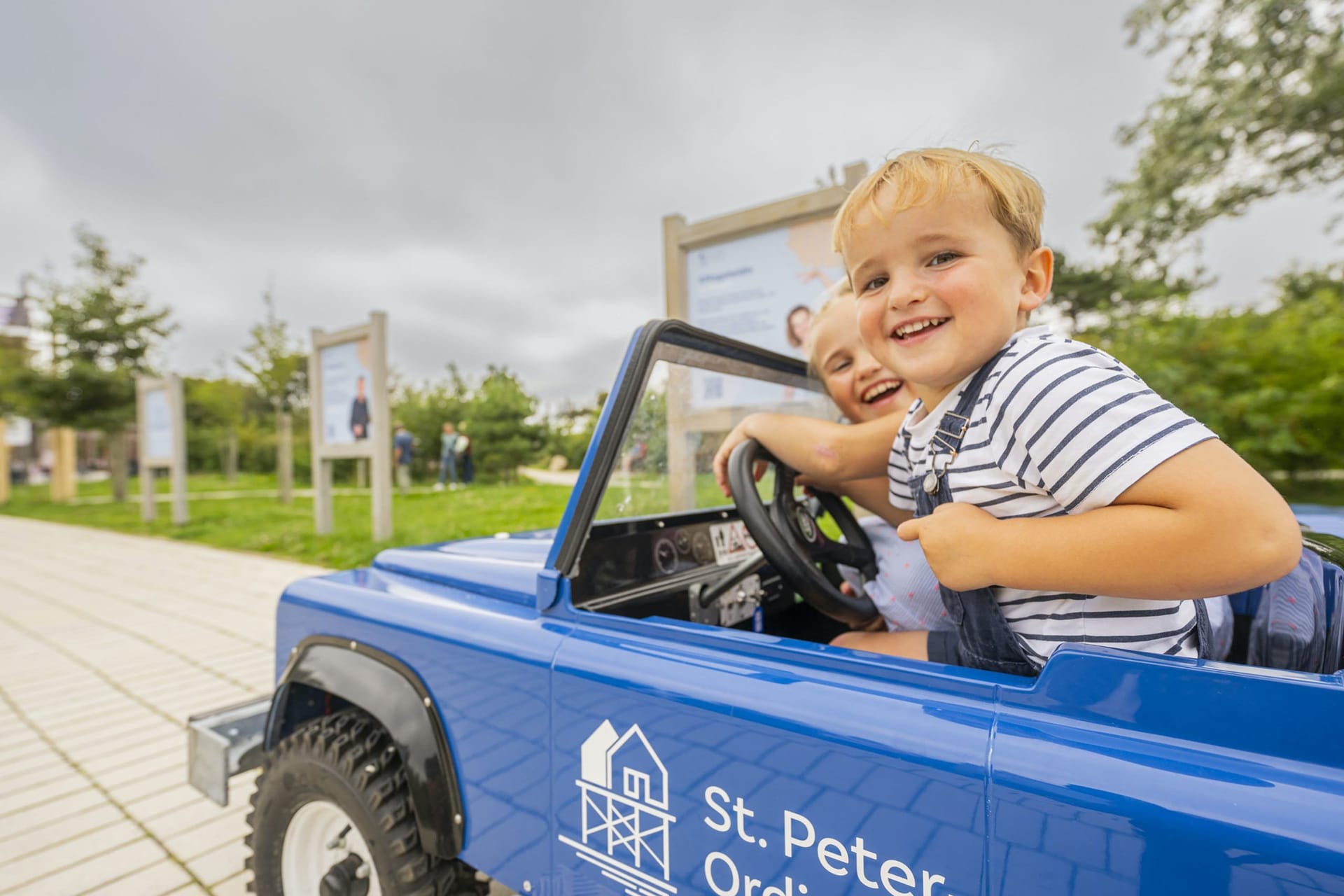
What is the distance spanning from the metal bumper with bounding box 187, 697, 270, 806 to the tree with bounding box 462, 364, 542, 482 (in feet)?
3.88

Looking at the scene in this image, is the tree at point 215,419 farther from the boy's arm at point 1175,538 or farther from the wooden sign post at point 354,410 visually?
the boy's arm at point 1175,538

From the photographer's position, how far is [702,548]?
175 centimetres

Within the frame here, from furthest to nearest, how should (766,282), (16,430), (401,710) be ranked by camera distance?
(16,430) < (766,282) < (401,710)

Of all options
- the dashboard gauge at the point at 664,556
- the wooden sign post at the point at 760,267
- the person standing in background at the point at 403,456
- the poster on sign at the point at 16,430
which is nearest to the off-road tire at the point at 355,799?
the dashboard gauge at the point at 664,556

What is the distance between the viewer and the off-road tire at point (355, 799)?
4.39ft

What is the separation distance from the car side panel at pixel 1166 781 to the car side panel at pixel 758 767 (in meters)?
0.05

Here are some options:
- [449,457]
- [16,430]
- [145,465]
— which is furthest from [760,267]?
[16,430]

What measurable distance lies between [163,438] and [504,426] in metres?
11.4

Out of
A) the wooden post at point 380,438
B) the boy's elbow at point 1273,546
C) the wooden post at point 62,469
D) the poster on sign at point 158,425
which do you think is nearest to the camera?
the boy's elbow at point 1273,546

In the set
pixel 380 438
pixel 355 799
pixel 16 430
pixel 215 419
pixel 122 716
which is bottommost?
pixel 122 716

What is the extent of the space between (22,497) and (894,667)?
31.2 m

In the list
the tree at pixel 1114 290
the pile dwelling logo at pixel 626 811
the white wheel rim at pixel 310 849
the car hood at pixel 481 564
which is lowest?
the white wheel rim at pixel 310 849

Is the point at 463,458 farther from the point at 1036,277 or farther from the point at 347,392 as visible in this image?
the point at 1036,277

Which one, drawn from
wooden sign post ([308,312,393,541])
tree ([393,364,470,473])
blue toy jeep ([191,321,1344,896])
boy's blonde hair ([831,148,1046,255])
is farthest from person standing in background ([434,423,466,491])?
boy's blonde hair ([831,148,1046,255])
